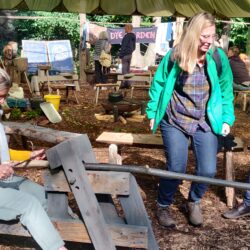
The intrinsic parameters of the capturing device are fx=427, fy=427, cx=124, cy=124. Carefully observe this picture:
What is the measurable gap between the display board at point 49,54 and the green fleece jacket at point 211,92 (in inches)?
496

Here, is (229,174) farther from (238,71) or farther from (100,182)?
(238,71)

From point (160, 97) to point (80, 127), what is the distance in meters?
4.75

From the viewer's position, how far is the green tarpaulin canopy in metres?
5.40

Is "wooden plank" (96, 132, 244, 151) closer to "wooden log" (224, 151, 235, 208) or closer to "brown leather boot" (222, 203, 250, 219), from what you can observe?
"wooden log" (224, 151, 235, 208)

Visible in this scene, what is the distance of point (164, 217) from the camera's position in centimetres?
351

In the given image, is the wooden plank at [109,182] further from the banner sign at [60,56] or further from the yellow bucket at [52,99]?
the banner sign at [60,56]

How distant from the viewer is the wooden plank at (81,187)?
2.58m

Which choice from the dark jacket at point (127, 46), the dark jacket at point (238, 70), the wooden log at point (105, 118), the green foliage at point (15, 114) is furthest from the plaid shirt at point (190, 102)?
the dark jacket at point (127, 46)

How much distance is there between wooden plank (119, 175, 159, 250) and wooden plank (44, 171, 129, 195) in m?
0.06

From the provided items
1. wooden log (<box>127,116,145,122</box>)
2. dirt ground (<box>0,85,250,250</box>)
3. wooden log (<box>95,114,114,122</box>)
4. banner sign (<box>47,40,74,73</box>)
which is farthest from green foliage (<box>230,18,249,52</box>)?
dirt ground (<box>0,85,250,250</box>)

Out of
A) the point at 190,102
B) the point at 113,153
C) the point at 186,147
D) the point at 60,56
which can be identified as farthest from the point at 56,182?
the point at 60,56

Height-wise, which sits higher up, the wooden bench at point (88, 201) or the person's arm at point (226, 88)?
the person's arm at point (226, 88)

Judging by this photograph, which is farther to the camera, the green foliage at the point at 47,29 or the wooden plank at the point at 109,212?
the green foliage at the point at 47,29

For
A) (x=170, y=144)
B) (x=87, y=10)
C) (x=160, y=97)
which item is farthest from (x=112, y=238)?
(x=87, y=10)
